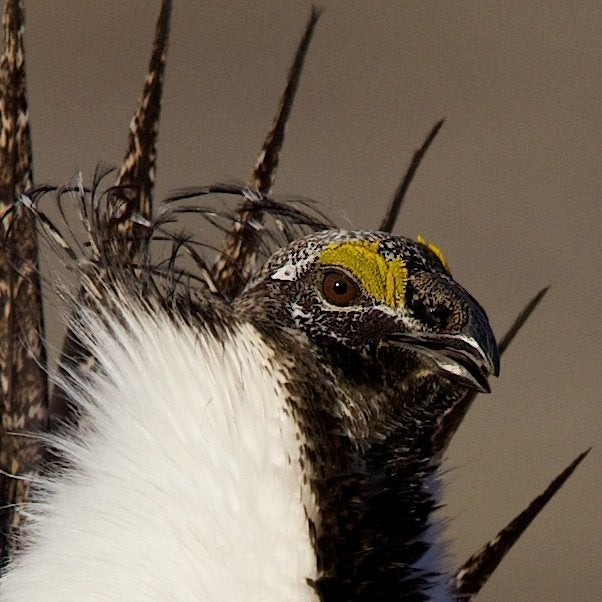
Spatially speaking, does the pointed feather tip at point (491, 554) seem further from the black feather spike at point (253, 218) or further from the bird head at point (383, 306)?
the black feather spike at point (253, 218)

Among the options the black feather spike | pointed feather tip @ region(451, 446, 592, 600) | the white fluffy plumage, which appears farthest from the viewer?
the black feather spike

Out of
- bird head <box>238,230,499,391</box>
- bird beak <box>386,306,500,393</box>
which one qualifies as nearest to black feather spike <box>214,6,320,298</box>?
bird head <box>238,230,499,391</box>

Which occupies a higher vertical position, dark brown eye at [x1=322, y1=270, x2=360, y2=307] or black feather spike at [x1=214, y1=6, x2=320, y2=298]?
black feather spike at [x1=214, y1=6, x2=320, y2=298]

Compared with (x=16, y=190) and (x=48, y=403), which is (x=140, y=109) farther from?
(x=48, y=403)

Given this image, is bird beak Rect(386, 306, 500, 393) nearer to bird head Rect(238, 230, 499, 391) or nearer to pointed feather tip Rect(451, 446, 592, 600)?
bird head Rect(238, 230, 499, 391)

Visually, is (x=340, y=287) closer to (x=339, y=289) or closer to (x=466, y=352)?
(x=339, y=289)

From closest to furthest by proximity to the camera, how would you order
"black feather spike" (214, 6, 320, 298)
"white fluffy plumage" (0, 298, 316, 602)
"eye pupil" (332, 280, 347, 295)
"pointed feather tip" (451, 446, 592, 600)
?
"white fluffy plumage" (0, 298, 316, 602) → "eye pupil" (332, 280, 347, 295) → "pointed feather tip" (451, 446, 592, 600) → "black feather spike" (214, 6, 320, 298)
